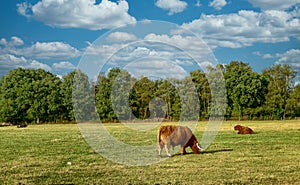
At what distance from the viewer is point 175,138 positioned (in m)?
18.7

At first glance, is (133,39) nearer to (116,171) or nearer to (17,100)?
(116,171)

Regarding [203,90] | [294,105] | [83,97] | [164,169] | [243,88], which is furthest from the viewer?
[294,105]

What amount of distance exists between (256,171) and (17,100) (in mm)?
84977

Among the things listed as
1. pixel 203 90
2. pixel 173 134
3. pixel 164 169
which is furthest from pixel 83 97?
pixel 164 169

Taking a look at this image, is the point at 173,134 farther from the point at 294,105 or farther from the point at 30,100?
the point at 294,105

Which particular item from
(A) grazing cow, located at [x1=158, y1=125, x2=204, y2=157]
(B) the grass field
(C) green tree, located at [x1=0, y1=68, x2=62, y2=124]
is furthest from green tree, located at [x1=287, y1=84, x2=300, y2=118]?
(A) grazing cow, located at [x1=158, y1=125, x2=204, y2=157]

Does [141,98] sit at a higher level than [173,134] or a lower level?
higher

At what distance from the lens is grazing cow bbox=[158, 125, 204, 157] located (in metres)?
18.5

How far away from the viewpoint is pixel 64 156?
18.5 m

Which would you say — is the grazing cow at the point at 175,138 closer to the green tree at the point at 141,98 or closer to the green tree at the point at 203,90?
the green tree at the point at 203,90

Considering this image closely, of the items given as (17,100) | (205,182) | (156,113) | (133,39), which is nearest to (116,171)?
(205,182)

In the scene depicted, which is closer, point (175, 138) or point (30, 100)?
point (175, 138)

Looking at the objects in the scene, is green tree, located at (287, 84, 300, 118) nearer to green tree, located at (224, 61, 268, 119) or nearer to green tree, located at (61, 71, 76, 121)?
green tree, located at (224, 61, 268, 119)

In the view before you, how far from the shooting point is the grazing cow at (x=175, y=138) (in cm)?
1855
